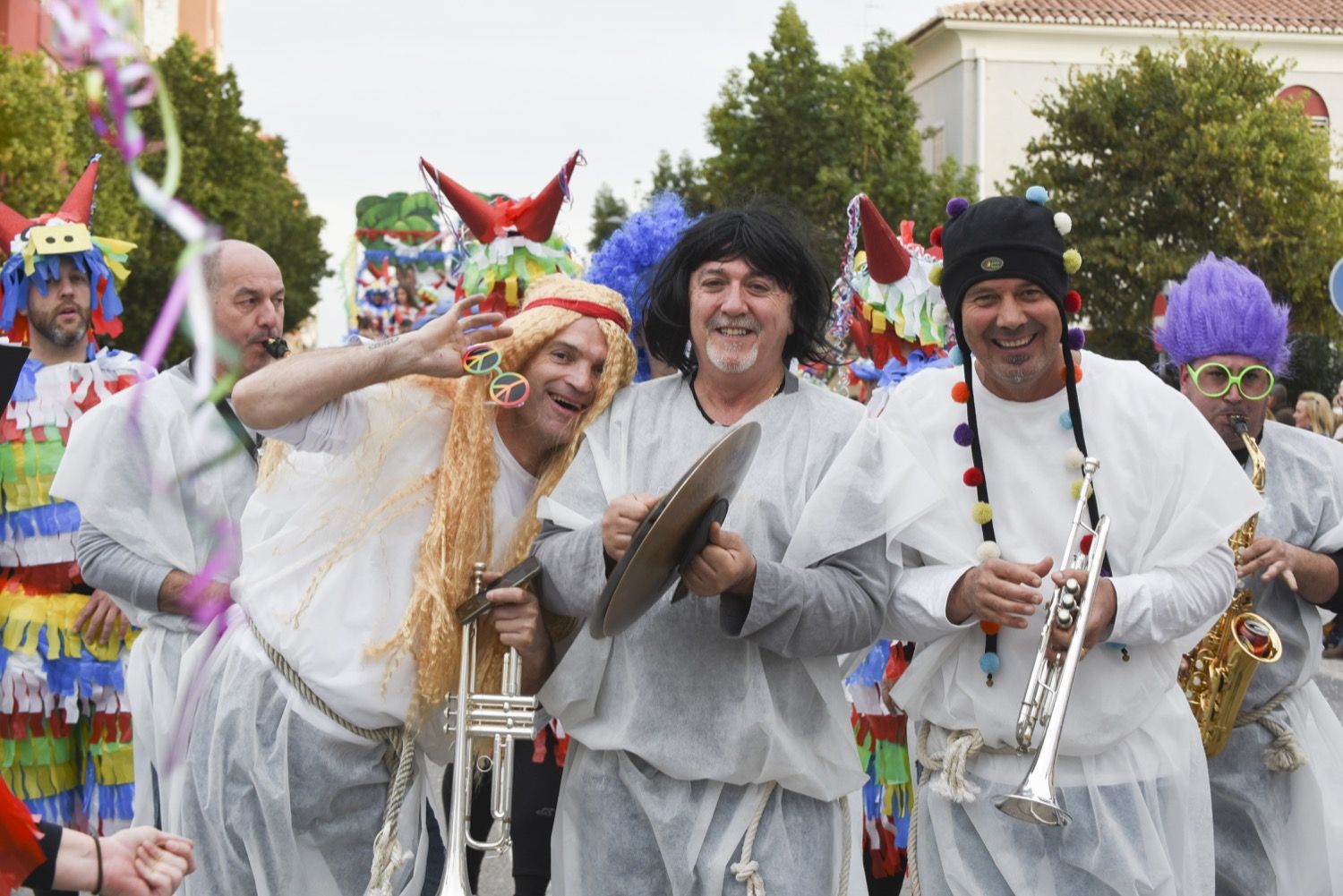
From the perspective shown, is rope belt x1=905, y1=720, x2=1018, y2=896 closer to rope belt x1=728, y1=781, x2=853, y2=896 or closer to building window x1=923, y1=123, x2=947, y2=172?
rope belt x1=728, y1=781, x2=853, y2=896

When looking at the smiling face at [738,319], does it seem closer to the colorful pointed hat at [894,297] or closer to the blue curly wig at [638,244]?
the blue curly wig at [638,244]

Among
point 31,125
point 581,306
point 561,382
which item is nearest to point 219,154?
point 31,125

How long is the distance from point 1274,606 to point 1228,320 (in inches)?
34.1

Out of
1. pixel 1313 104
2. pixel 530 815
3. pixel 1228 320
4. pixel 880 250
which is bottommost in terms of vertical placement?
pixel 530 815

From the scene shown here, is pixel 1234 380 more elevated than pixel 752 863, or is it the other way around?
pixel 1234 380

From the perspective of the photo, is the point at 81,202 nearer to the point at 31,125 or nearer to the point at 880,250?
the point at 880,250

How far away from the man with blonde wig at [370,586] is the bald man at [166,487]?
0.88m

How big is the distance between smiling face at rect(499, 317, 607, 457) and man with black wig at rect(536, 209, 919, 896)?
0.11 meters

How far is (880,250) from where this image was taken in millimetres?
6156

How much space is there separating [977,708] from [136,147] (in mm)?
2341

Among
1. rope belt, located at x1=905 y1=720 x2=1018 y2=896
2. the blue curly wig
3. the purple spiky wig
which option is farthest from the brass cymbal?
the blue curly wig

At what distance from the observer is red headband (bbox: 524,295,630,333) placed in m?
3.96

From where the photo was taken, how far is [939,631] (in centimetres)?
378

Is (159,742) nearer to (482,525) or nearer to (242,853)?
(242,853)
